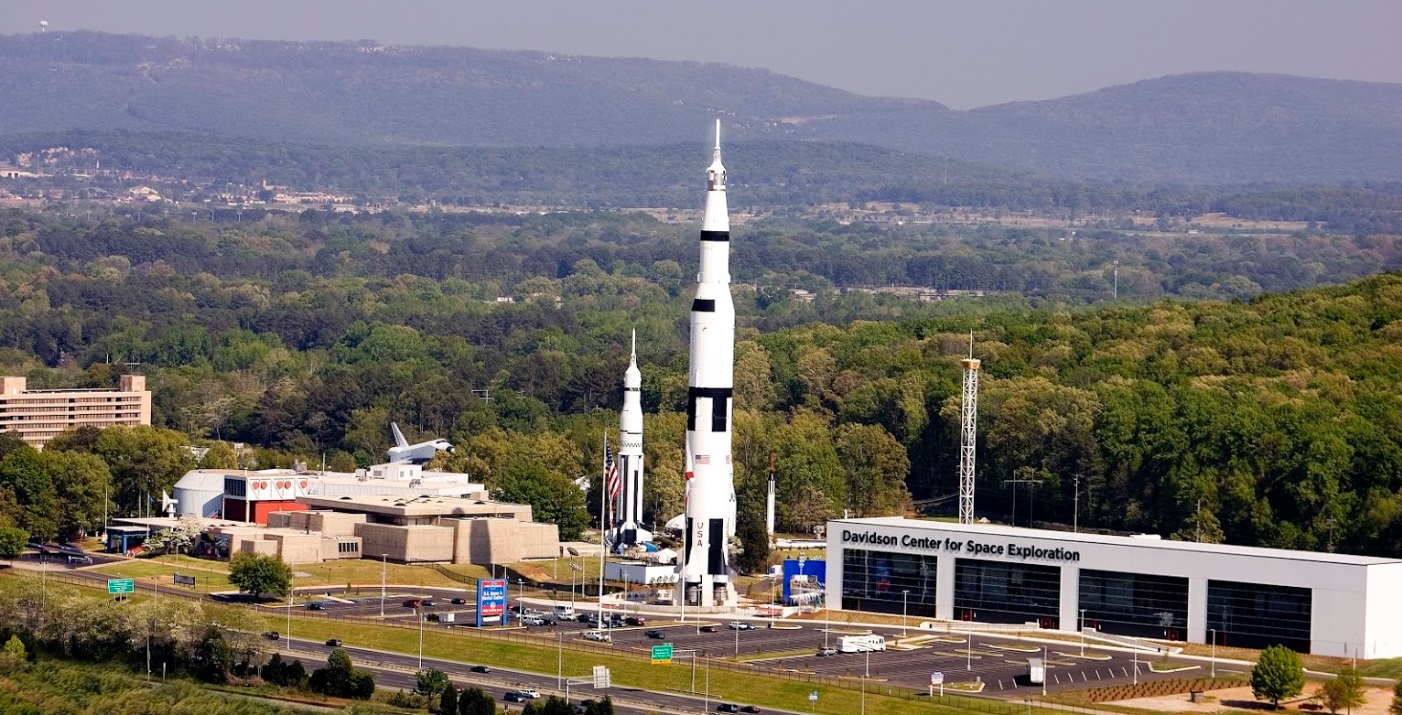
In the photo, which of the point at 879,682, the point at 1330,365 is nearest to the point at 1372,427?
the point at 1330,365

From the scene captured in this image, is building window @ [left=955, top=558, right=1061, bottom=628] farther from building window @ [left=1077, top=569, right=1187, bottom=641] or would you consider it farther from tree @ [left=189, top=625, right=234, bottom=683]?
tree @ [left=189, top=625, right=234, bottom=683]

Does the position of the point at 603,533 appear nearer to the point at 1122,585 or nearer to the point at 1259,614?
the point at 1122,585

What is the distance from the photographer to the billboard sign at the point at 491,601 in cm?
11831

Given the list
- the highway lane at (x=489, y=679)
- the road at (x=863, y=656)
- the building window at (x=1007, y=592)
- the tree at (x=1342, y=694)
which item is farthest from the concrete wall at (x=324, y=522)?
the tree at (x=1342, y=694)

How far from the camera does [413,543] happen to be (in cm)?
14025

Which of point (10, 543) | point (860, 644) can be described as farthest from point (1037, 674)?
point (10, 543)

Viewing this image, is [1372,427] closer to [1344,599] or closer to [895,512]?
[895,512]

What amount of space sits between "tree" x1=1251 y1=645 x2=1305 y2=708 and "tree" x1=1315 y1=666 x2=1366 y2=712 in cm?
113

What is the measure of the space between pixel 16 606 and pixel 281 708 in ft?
65.1

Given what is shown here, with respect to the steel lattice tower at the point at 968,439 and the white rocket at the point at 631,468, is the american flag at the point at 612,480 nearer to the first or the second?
the white rocket at the point at 631,468

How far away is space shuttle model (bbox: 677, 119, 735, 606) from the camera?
125 meters

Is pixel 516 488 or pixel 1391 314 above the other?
pixel 1391 314

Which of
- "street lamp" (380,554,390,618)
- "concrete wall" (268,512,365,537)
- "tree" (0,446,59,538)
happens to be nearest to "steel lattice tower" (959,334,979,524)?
"street lamp" (380,554,390,618)

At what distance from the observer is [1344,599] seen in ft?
365
